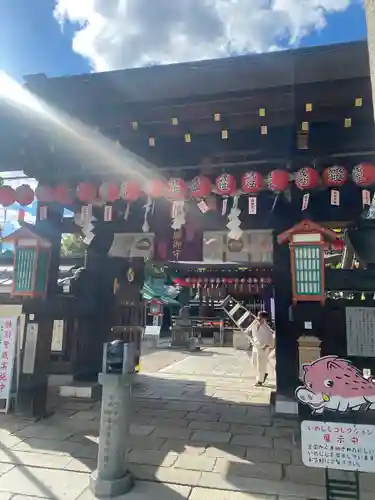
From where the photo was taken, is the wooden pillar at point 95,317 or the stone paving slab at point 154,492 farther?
the wooden pillar at point 95,317

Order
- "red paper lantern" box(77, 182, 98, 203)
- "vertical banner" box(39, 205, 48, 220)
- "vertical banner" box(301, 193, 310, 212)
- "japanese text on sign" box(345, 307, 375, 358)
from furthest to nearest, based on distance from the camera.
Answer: "vertical banner" box(39, 205, 48, 220) < "red paper lantern" box(77, 182, 98, 203) < "vertical banner" box(301, 193, 310, 212) < "japanese text on sign" box(345, 307, 375, 358)

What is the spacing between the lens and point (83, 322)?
27.7 feet

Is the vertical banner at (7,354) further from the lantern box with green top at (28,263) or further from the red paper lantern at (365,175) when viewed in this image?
the red paper lantern at (365,175)

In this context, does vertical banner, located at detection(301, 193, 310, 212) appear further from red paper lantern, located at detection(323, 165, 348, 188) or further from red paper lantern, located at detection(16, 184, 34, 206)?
red paper lantern, located at detection(16, 184, 34, 206)

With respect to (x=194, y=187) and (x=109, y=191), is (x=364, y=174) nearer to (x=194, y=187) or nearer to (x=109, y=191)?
(x=194, y=187)

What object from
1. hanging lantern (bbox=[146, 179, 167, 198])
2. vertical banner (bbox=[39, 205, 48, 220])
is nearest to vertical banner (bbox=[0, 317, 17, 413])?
vertical banner (bbox=[39, 205, 48, 220])

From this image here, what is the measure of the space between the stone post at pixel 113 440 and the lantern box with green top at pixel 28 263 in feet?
10.6

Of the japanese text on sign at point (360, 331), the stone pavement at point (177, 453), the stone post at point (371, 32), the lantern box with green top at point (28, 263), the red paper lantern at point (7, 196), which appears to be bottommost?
the stone pavement at point (177, 453)

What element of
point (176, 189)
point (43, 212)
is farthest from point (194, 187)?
point (43, 212)

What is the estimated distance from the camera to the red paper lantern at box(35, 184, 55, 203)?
6770 mm

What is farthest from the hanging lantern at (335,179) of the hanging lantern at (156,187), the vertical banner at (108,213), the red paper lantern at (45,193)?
the red paper lantern at (45,193)

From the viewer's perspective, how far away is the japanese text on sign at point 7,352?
21.1 ft

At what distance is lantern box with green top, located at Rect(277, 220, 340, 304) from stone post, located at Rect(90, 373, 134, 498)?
300cm

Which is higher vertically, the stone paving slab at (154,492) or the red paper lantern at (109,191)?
the red paper lantern at (109,191)
